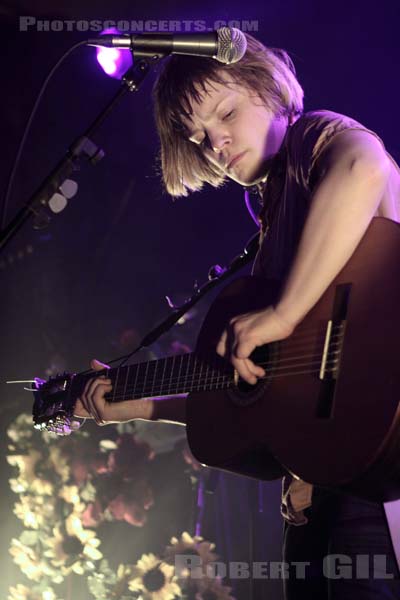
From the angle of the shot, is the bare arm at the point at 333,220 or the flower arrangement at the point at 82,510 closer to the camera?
the bare arm at the point at 333,220

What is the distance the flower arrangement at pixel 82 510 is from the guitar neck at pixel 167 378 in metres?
1.43

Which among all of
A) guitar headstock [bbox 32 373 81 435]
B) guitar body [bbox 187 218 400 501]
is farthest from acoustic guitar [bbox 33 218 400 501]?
guitar headstock [bbox 32 373 81 435]

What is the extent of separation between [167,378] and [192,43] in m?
1.05

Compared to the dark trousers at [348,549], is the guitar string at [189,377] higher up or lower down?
higher up

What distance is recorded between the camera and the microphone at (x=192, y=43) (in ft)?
A: 6.15

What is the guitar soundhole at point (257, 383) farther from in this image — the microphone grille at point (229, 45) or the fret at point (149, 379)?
the microphone grille at point (229, 45)

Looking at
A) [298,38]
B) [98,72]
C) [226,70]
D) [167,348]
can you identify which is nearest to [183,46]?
[226,70]

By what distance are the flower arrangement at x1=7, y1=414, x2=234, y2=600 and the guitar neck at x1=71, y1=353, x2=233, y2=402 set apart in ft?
4.69

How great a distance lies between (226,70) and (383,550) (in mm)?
1481

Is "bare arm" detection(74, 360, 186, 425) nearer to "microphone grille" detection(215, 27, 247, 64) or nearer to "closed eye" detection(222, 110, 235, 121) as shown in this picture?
"closed eye" detection(222, 110, 235, 121)

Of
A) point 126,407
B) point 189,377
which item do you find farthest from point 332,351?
point 126,407

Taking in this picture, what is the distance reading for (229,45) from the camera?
1876mm

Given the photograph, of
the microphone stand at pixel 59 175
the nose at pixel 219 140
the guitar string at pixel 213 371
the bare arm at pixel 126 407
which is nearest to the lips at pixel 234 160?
the nose at pixel 219 140

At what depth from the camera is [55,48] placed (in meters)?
4.32
